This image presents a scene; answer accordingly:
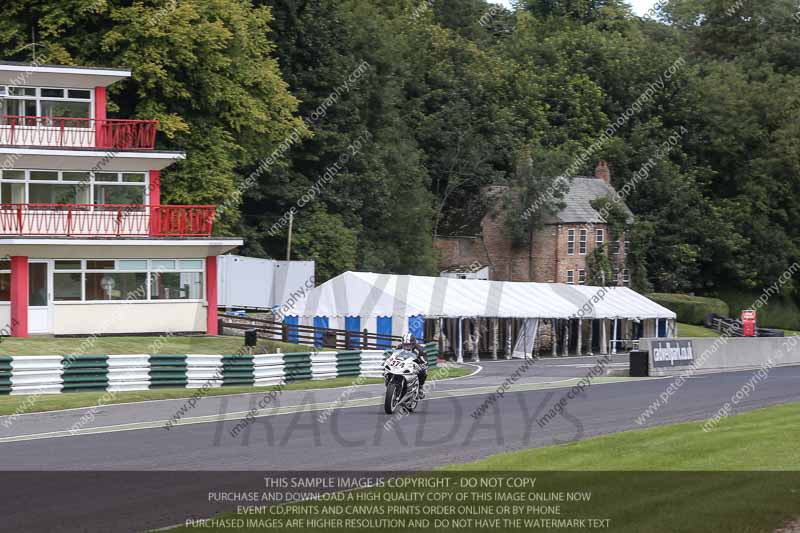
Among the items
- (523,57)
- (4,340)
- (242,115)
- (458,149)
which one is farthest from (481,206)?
(4,340)

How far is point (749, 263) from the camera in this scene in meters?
90.4

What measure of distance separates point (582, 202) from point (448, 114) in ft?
35.2

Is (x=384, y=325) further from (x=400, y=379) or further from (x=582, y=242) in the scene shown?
(x=582, y=242)

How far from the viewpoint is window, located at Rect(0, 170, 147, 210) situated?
41281 mm

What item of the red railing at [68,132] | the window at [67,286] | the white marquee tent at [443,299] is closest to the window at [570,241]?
the white marquee tent at [443,299]

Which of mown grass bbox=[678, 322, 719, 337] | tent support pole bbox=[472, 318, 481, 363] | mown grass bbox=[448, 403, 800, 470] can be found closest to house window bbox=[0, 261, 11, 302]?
tent support pole bbox=[472, 318, 481, 363]

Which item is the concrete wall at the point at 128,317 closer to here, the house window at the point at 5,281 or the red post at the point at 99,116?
the house window at the point at 5,281

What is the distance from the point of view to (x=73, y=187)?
4203 centimetres

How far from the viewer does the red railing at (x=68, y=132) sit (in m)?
41.5

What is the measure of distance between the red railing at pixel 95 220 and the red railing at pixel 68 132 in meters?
2.27

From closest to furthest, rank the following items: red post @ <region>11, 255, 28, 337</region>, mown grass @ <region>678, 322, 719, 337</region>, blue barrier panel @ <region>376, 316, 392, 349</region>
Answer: red post @ <region>11, 255, 28, 337</region> < blue barrier panel @ <region>376, 316, 392, 349</region> < mown grass @ <region>678, 322, 719, 337</region>

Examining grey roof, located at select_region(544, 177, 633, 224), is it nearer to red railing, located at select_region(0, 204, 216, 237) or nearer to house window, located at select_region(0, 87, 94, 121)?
red railing, located at select_region(0, 204, 216, 237)

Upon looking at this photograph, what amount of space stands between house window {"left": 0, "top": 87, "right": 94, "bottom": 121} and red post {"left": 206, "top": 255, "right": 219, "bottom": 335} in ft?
21.3
